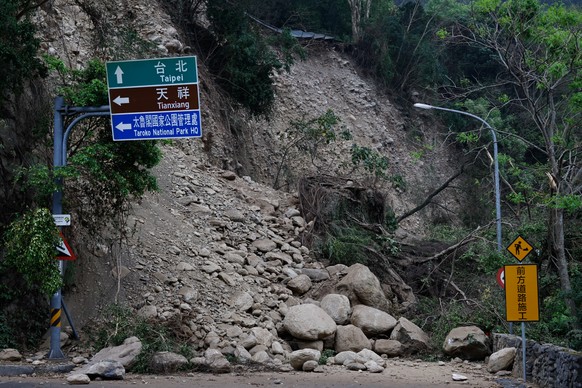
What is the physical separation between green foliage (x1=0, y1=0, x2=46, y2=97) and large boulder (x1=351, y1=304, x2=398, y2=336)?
9491 mm

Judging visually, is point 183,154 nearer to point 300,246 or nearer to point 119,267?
point 300,246

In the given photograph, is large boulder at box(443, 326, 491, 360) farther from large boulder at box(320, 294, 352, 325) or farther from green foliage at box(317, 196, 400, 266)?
green foliage at box(317, 196, 400, 266)

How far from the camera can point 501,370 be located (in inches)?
578

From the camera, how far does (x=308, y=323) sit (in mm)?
16422

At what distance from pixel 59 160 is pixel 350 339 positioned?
7.63 m

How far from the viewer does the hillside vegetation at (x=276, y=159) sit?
49.2 feet

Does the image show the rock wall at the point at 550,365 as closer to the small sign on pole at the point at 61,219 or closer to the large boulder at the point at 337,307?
the large boulder at the point at 337,307

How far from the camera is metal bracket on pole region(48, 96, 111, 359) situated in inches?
530

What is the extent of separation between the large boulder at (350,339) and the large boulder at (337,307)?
0.54m

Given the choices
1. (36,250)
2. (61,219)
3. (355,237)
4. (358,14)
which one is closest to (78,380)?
(36,250)

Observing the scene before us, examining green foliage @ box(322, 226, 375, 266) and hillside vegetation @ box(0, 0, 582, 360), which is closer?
hillside vegetation @ box(0, 0, 582, 360)

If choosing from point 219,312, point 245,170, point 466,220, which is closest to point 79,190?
point 219,312

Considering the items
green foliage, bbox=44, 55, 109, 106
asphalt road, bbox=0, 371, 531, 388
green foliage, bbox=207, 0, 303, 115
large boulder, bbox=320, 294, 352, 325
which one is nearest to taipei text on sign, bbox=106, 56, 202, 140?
green foliage, bbox=44, 55, 109, 106

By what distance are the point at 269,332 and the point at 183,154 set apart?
29.7 feet
